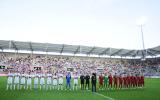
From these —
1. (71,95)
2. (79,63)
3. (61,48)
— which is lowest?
(71,95)

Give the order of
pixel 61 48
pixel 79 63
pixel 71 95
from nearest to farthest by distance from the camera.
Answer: pixel 71 95
pixel 61 48
pixel 79 63

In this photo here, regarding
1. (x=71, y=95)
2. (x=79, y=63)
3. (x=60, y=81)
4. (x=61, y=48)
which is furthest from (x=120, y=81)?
(x=79, y=63)

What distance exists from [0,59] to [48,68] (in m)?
11.5

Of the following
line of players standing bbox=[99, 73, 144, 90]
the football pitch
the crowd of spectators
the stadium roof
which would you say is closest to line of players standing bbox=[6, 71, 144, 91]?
line of players standing bbox=[99, 73, 144, 90]

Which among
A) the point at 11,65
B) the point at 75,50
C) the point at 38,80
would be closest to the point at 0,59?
the point at 11,65

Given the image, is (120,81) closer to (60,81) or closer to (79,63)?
(60,81)

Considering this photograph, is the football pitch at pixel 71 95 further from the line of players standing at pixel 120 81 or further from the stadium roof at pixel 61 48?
the stadium roof at pixel 61 48

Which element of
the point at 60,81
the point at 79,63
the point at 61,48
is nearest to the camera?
the point at 60,81

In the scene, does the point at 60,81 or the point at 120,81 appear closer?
the point at 60,81

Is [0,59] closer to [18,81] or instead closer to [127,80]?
[18,81]

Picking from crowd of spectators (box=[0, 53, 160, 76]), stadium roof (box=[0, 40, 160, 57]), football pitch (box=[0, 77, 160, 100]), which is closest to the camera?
football pitch (box=[0, 77, 160, 100])

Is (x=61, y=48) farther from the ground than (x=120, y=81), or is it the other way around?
(x=61, y=48)

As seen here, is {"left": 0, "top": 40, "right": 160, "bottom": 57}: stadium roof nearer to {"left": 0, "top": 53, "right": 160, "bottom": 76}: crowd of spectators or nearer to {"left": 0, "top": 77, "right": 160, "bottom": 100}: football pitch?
{"left": 0, "top": 53, "right": 160, "bottom": 76}: crowd of spectators

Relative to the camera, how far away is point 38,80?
18094 mm
